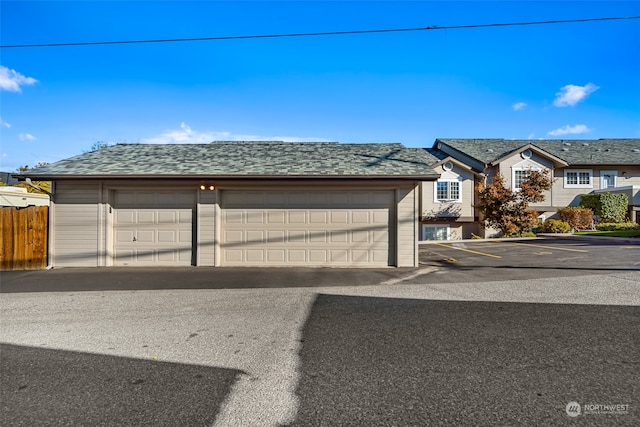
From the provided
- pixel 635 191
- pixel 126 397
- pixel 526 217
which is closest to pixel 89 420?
pixel 126 397

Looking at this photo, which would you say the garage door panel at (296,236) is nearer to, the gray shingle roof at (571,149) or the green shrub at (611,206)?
the gray shingle roof at (571,149)

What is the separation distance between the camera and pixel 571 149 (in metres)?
23.5

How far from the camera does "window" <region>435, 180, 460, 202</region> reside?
20455 mm

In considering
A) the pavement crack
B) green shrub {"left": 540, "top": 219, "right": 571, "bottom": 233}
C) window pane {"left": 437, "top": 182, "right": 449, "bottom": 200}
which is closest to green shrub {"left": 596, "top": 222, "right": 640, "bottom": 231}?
green shrub {"left": 540, "top": 219, "right": 571, "bottom": 233}

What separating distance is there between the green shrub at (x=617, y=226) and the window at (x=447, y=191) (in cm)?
861

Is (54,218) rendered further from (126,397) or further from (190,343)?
(126,397)

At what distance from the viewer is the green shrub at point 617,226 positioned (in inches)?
736

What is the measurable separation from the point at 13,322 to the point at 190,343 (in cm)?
331

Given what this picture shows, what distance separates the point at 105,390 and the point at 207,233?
6.56 meters

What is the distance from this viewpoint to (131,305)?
577cm

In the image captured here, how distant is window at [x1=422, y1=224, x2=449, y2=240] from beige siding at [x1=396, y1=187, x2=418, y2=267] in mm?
11871

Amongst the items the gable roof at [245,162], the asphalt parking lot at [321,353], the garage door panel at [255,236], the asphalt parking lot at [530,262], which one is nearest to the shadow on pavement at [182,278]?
the asphalt parking lot at [321,353]

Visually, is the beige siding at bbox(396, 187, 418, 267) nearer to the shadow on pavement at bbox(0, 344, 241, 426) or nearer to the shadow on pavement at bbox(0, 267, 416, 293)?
the shadow on pavement at bbox(0, 267, 416, 293)
